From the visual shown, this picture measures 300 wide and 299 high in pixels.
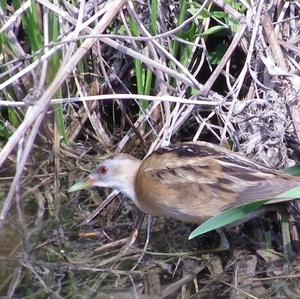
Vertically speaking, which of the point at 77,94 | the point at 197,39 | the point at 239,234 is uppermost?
the point at 197,39

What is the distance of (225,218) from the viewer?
4242mm

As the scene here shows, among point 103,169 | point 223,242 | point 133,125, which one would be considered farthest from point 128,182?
point 223,242

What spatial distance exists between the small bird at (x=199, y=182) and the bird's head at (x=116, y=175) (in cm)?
8

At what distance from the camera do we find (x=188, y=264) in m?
4.76

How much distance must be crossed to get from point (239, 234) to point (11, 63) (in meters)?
1.59

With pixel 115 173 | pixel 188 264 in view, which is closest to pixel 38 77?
pixel 115 173

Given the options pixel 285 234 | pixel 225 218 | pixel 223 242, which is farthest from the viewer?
pixel 223 242

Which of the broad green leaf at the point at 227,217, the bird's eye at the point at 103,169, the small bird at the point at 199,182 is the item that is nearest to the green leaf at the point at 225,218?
the broad green leaf at the point at 227,217

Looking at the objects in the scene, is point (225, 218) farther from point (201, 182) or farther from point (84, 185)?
point (84, 185)

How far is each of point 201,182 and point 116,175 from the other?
62cm

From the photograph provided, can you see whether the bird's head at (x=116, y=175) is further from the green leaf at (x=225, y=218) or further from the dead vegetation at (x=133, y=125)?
the green leaf at (x=225, y=218)

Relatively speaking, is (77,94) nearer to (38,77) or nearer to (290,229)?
(38,77)

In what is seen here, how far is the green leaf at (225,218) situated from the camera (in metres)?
4.23

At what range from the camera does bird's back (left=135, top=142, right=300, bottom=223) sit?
456 centimetres
